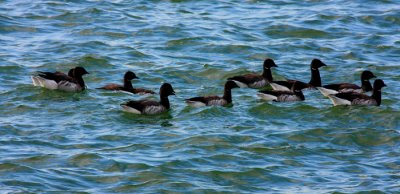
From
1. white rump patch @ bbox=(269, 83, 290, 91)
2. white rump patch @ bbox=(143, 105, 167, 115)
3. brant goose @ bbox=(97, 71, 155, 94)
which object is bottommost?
white rump patch @ bbox=(143, 105, 167, 115)

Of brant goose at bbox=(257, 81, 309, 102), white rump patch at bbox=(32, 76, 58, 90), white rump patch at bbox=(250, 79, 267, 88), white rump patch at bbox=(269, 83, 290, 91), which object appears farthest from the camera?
white rump patch at bbox=(250, 79, 267, 88)

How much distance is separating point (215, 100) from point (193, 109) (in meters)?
0.52

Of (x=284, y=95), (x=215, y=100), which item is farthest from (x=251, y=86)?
(x=215, y=100)

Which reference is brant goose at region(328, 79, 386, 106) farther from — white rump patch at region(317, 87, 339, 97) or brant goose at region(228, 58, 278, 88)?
brant goose at region(228, 58, 278, 88)

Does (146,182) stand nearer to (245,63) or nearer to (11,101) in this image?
(11,101)

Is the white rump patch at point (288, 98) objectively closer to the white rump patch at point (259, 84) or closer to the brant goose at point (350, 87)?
the brant goose at point (350, 87)

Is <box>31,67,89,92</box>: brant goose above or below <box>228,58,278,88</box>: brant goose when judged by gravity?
above

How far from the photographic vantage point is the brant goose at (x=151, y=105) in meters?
19.3

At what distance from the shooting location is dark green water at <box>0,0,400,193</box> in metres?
15.9

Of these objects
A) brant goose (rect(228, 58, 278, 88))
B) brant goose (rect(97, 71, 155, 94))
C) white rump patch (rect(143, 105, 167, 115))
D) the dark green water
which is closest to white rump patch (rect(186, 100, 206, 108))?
the dark green water

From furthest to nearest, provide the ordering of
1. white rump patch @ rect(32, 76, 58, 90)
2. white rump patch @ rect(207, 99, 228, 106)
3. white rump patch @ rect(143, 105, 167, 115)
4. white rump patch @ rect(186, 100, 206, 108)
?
white rump patch @ rect(32, 76, 58, 90), white rump patch @ rect(207, 99, 228, 106), white rump patch @ rect(186, 100, 206, 108), white rump patch @ rect(143, 105, 167, 115)

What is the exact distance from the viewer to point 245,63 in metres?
24.6

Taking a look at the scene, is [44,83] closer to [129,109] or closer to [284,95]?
[129,109]

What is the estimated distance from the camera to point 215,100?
66.1 feet
